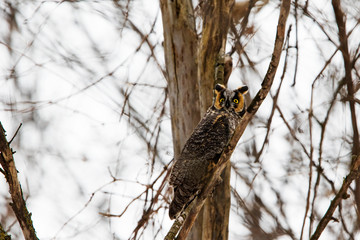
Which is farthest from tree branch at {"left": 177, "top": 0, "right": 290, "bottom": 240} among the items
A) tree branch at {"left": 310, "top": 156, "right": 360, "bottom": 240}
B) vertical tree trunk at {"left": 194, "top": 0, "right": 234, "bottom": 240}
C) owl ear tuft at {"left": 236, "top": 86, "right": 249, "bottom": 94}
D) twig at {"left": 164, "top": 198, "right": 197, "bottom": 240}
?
Answer: owl ear tuft at {"left": 236, "top": 86, "right": 249, "bottom": 94}

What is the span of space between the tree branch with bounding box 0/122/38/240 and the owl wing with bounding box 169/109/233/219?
1.33 metres

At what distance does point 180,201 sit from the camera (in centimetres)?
329

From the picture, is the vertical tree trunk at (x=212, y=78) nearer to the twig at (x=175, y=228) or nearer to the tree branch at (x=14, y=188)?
the twig at (x=175, y=228)

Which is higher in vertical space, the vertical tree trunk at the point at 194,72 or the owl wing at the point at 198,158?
Result: the vertical tree trunk at the point at 194,72

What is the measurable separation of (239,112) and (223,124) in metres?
0.33

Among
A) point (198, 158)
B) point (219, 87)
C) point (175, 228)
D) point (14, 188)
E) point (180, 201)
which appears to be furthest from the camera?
point (219, 87)

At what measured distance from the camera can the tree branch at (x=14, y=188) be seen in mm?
2174

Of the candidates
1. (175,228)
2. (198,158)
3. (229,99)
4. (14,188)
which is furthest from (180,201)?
(14,188)

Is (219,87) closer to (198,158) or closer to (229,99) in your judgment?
(229,99)

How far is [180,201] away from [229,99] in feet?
3.16

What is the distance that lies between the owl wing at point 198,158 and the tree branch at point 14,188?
1.33m

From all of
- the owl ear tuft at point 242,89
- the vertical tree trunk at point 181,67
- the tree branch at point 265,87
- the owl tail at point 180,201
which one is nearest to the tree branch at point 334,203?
the tree branch at point 265,87

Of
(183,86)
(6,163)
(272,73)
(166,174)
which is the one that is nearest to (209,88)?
(183,86)

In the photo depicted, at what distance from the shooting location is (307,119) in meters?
3.84
